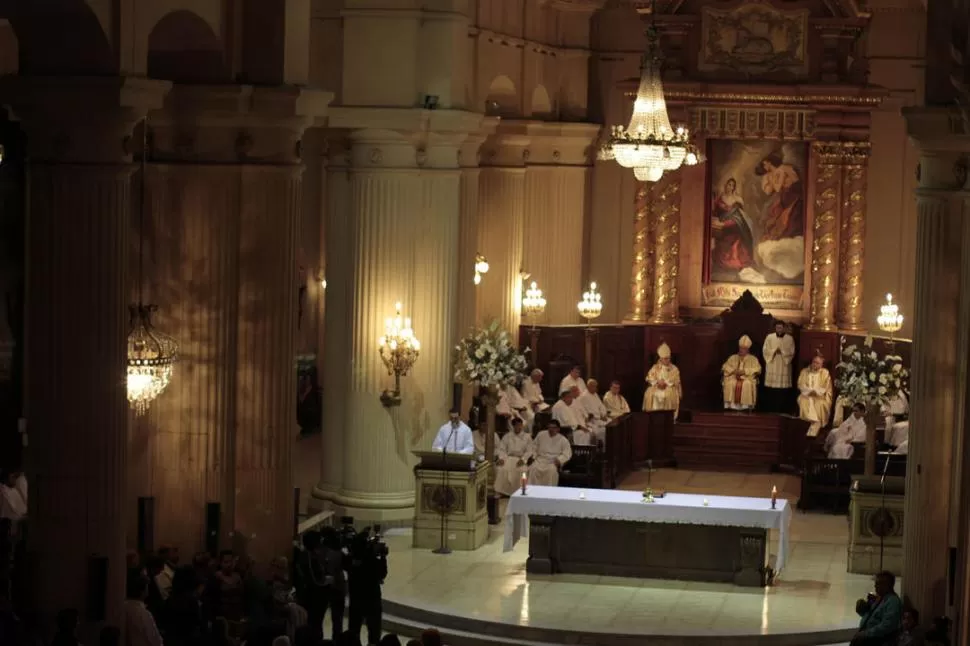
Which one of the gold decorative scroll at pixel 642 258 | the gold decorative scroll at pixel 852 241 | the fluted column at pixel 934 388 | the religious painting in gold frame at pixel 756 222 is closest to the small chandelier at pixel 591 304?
the gold decorative scroll at pixel 642 258

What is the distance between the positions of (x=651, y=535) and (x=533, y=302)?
9.15 m

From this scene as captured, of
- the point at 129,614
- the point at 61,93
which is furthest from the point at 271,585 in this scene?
the point at 61,93

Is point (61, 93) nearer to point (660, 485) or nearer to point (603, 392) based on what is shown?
point (660, 485)

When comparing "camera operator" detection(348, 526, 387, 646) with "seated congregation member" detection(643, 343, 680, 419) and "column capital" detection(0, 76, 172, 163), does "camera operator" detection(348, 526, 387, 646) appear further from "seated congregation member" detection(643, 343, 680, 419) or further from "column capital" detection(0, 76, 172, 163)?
"seated congregation member" detection(643, 343, 680, 419)

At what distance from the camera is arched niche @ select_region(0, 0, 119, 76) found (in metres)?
15.4

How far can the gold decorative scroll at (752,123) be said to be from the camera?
32.5 meters

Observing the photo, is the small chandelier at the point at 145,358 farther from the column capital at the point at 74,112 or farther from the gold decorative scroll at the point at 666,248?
the gold decorative scroll at the point at 666,248

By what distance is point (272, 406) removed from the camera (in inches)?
766

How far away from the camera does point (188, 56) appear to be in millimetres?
18750

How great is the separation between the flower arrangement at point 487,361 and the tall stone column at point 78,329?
980cm

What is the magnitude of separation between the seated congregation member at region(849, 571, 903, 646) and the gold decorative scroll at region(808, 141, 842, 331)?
Answer: 1476 centimetres

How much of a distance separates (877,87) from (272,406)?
15589 mm

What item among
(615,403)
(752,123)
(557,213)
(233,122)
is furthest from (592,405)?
(233,122)

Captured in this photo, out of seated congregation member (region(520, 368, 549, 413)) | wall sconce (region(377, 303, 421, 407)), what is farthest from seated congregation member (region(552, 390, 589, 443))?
wall sconce (region(377, 303, 421, 407))
